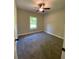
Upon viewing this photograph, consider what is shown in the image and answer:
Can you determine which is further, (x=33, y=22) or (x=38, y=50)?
(x=33, y=22)

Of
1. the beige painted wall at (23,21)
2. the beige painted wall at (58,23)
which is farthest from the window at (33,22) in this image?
the beige painted wall at (58,23)

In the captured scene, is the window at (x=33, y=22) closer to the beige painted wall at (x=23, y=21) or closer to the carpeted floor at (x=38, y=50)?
the beige painted wall at (x=23, y=21)

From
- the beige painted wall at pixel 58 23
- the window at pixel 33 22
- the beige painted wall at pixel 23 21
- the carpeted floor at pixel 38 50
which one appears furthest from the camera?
the window at pixel 33 22

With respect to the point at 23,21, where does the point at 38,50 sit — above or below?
below

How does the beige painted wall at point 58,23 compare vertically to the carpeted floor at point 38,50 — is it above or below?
above

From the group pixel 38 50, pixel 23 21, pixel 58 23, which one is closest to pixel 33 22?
pixel 23 21

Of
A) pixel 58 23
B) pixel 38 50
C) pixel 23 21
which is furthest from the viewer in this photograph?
pixel 23 21

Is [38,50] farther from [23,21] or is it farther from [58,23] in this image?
[23,21]

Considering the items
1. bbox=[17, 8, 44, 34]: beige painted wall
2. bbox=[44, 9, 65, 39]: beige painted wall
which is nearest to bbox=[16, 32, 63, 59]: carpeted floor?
bbox=[44, 9, 65, 39]: beige painted wall

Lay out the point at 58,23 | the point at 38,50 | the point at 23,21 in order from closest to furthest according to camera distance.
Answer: the point at 38,50 < the point at 58,23 < the point at 23,21
